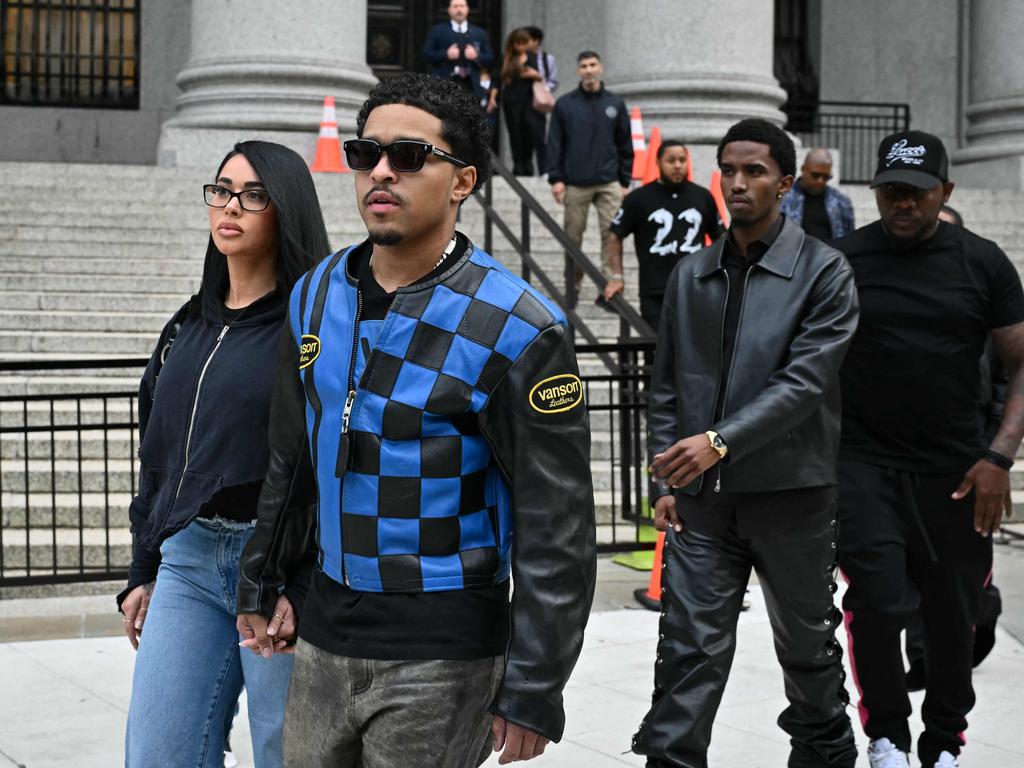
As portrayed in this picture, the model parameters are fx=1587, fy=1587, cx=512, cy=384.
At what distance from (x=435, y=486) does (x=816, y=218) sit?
26.0ft

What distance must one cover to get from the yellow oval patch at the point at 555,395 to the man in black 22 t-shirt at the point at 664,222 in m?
7.96

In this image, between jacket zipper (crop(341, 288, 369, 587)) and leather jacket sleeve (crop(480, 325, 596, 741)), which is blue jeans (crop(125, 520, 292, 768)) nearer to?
jacket zipper (crop(341, 288, 369, 587))

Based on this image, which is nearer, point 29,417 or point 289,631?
point 289,631

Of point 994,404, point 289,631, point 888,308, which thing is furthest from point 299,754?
point 994,404

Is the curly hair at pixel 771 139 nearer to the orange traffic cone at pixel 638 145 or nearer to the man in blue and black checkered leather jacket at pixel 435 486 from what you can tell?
the man in blue and black checkered leather jacket at pixel 435 486

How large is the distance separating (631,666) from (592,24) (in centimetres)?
1573

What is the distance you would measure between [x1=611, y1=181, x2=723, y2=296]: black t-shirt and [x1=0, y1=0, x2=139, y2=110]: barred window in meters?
11.8

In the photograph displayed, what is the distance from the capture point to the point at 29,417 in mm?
9516

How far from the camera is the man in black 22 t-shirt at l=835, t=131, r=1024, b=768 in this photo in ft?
16.2

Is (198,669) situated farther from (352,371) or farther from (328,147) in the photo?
(328,147)

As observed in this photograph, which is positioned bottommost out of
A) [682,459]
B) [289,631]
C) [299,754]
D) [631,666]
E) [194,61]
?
[631,666]

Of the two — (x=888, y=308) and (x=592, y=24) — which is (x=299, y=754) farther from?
(x=592, y=24)

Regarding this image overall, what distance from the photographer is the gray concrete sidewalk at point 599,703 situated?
5.45 meters

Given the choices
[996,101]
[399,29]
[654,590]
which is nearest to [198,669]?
[654,590]
